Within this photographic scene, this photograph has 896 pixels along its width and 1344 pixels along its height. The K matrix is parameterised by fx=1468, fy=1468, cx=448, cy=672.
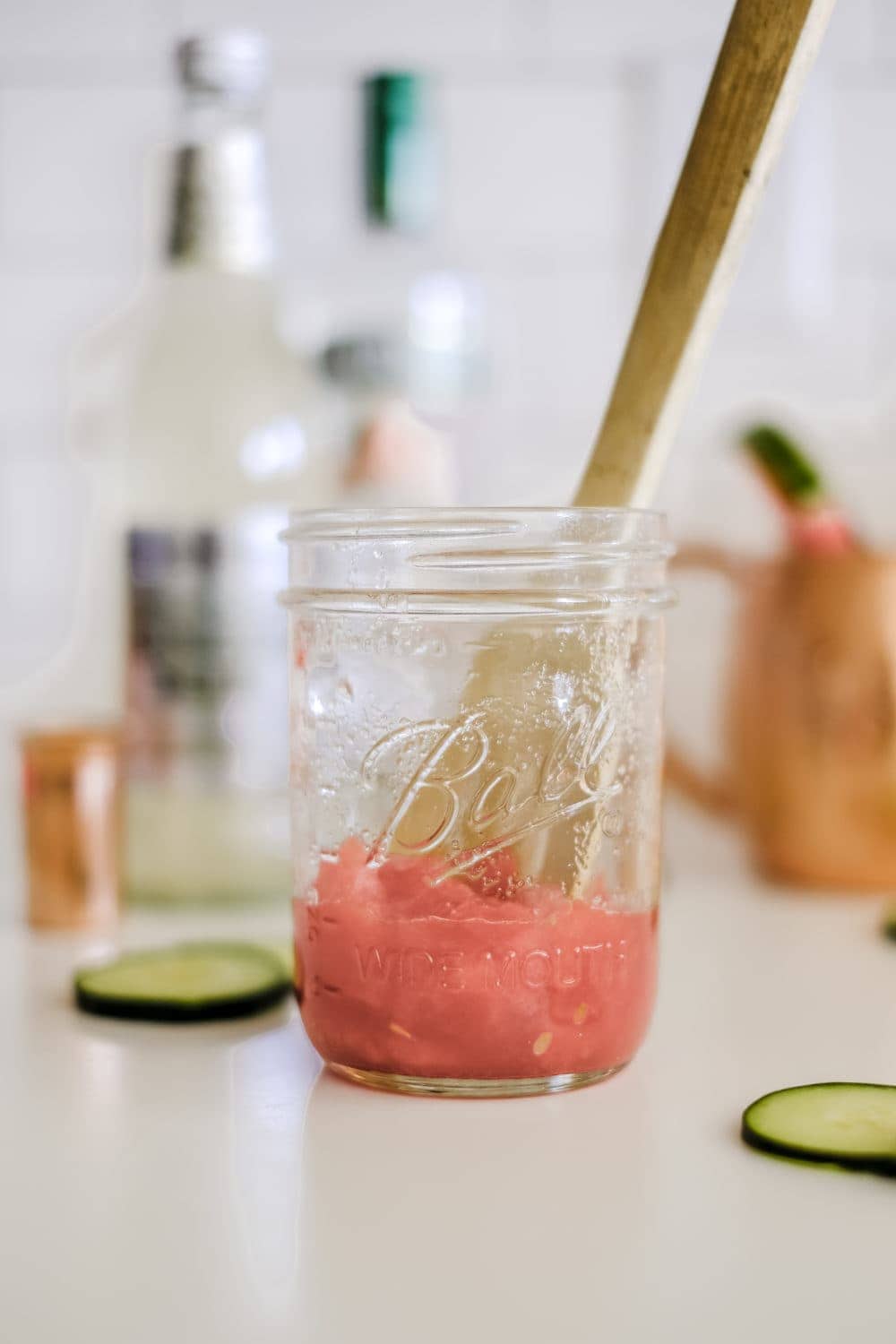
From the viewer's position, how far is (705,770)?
976 mm

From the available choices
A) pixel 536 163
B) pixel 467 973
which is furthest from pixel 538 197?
pixel 467 973

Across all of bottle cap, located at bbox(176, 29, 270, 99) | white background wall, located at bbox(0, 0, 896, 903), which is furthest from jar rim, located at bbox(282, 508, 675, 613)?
white background wall, located at bbox(0, 0, 896, 903)

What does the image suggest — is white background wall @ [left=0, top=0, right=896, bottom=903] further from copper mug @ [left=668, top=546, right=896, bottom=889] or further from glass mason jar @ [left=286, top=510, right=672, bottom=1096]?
glass mason jar @ [left=286, top=510, right=672, bottom=1096]

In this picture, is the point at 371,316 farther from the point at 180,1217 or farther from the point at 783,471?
the point at 180,1217

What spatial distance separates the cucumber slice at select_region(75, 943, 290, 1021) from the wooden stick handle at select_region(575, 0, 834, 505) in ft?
0.84

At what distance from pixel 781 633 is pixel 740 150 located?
0.47m

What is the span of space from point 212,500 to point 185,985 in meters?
0.35

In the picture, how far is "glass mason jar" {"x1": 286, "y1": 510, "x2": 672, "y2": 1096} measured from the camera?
0.48 metres

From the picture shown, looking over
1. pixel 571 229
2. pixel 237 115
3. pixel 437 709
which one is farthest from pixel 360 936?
pixel 571 229

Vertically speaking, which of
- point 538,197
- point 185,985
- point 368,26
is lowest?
point 185,985

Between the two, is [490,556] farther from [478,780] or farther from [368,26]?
[368,26]

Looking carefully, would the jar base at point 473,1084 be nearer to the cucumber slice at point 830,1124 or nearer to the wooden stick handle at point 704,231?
the cucumber slice at point 830,1124

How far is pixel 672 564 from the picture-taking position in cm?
90

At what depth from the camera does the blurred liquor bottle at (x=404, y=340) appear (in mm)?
920
